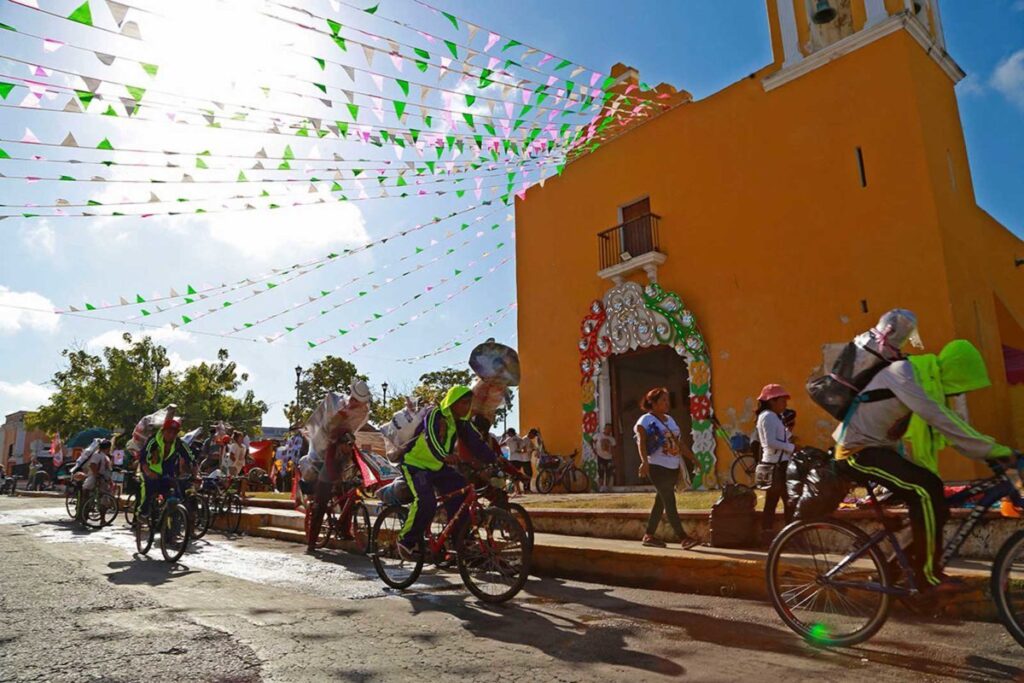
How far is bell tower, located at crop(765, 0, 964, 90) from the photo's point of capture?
1220 centimetres

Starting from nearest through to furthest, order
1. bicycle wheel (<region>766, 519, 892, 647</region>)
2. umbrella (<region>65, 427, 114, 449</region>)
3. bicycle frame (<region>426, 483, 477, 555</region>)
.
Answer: bicycle wheel (<region>766, 519, 892, 647</region>), bicycle frame (<region>426, 483, 477, 555</region>), umbrella (<region>65, 427, 114, 449</region>)

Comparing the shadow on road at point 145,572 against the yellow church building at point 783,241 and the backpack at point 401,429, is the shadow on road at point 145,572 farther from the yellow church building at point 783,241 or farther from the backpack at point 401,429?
the yellow church building at point 783,241

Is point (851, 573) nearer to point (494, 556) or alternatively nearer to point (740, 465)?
point (494, 556)

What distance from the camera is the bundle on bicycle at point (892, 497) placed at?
12.1ft

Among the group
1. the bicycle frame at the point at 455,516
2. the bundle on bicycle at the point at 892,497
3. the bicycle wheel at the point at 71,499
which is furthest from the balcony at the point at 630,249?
the bicycle wheel at the point at 71,499

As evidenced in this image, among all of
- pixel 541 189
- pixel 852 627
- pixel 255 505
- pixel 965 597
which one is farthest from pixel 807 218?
pixel 255 505

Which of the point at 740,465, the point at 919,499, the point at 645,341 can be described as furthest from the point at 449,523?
the point at 645,341

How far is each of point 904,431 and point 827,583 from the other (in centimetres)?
98

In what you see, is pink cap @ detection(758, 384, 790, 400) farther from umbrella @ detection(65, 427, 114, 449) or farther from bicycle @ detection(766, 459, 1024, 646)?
umbrella @ detection(65, 427, 114, 449)

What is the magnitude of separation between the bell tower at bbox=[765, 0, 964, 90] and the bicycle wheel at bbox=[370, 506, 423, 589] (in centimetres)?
1082

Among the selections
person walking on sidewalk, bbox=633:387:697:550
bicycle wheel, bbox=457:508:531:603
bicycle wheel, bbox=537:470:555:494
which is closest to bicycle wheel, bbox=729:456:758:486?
bicycle wheel, bbox=537:470:555:494

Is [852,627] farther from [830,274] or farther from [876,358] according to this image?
[830,274]

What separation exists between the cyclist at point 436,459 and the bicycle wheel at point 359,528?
275 cm

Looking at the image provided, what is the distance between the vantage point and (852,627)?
3.91 metres
